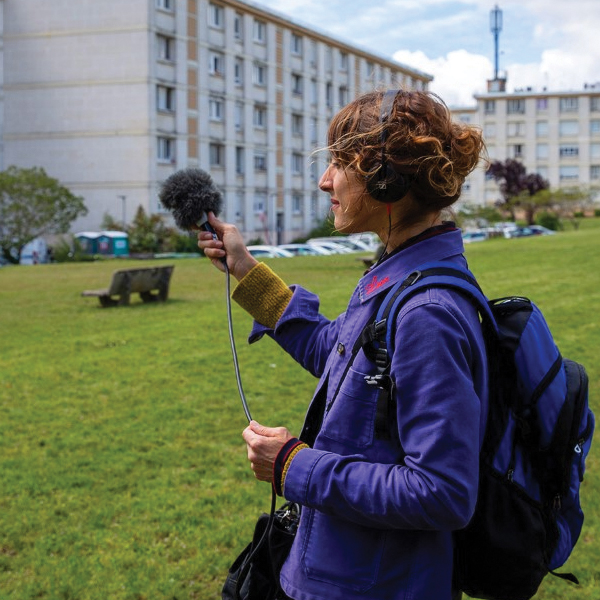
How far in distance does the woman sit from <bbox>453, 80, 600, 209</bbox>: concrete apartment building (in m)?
106

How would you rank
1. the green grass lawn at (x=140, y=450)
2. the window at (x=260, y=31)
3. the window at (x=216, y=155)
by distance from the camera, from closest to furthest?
the green grass lawn at (x=140, y=450) < the window at (x=216, y=155) < the window at (x=260, y=31)

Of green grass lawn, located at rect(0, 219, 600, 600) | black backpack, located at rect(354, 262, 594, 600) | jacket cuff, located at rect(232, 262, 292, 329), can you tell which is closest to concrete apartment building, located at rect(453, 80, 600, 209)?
green grass lawn, located at rect(0, 219, 600, 600)

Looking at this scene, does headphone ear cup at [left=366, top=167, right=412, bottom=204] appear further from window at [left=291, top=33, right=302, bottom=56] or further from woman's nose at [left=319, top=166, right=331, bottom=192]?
window at [left=291, top=33, right=302, bottom=56]

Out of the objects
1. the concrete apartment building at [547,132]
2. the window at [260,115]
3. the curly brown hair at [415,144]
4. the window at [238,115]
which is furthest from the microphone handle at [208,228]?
the concrete apartment building at [547,132]

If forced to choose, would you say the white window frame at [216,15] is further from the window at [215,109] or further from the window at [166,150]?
the window at [166,150]

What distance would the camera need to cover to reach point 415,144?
203 cm

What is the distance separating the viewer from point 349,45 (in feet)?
241

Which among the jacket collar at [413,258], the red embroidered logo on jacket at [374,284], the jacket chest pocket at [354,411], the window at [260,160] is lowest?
the jacket chest pocket at [354,411]

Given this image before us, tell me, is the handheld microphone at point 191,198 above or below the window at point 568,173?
below

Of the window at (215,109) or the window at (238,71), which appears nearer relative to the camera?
the window at (215,109)

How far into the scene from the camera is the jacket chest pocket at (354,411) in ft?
6.57

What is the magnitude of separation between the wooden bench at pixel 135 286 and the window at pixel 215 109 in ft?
146

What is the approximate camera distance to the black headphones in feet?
6.68

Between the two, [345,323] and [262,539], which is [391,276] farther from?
[262,539]
